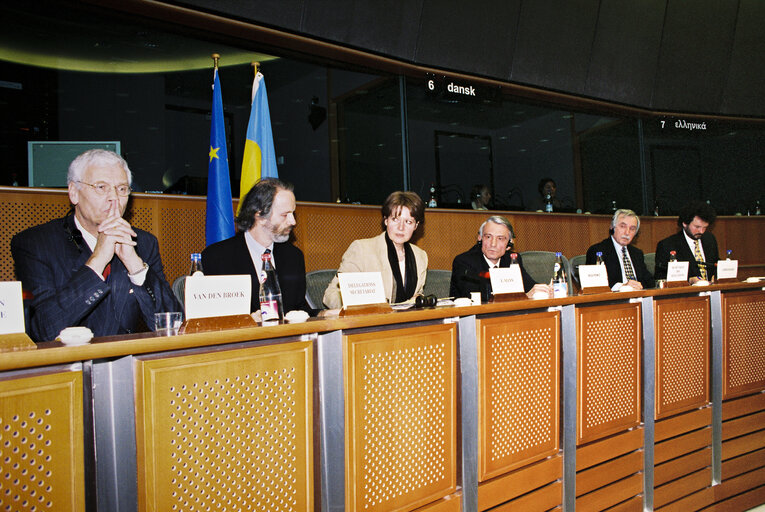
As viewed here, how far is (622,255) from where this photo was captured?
144 inches

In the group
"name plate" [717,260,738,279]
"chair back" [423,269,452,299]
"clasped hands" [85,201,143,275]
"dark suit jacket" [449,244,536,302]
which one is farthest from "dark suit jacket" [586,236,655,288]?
"clasped hands" [85,201,143,275]

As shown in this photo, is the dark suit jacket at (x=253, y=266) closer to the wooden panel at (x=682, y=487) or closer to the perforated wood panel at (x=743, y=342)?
the wooden panel at (x=682, y=487)

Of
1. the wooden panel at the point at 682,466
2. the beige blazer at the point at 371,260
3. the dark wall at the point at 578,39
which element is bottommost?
the wooden panel at the point at 682,466

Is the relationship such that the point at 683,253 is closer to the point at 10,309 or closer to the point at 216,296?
the point at 216,296

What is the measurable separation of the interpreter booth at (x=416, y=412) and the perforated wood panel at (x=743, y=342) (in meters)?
0.01

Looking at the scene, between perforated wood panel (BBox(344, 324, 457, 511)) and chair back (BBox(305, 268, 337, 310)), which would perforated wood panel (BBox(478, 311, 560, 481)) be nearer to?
perforated wood panel (BBox(344, 324, 457, 511))

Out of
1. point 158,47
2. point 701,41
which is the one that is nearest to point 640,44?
point 701,41

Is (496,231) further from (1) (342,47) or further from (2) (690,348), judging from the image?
(1) (342,47)

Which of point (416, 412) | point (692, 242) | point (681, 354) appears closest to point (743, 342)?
point (681, 354)

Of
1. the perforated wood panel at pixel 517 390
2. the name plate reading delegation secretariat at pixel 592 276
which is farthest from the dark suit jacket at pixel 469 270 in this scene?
the perforated wood panel at pixel 517 390

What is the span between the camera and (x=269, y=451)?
1.25m

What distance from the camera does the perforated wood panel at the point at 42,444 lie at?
910mm

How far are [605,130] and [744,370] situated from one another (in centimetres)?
465

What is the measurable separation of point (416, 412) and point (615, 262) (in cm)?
261
